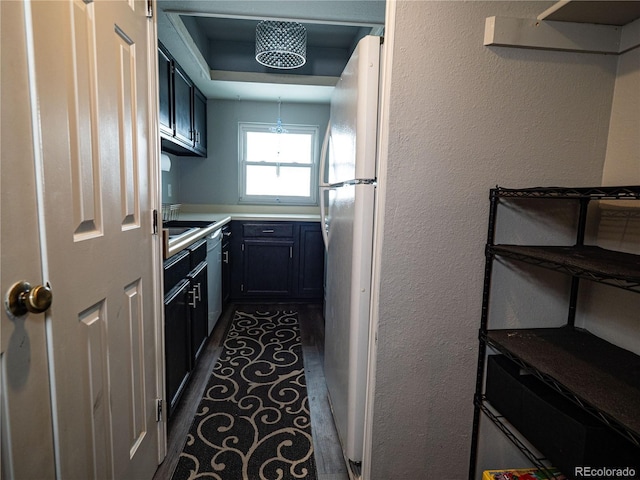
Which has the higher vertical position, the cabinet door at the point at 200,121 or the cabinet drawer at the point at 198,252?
the cabinet door at the point at 200,121

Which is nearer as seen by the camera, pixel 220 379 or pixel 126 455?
pixel 126 455

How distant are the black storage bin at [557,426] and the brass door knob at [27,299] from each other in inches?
49.4

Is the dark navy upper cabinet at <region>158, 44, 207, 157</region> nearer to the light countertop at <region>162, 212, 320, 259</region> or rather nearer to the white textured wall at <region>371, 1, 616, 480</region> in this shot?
the light countertop at <region>162, 212, 320, 259</region>

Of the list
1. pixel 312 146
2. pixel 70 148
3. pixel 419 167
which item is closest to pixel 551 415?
pixel 419 167

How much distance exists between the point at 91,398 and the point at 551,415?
125 cm

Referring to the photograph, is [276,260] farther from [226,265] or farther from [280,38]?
[280,38]

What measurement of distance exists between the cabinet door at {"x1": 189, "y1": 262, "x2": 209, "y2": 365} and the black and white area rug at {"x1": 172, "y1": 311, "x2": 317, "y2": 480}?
22 centimetres

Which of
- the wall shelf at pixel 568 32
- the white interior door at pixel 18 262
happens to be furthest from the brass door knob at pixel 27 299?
the wall shelf at pixel 568 32

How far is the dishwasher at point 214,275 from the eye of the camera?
2662 millimetres

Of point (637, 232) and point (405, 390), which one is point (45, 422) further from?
point (637, 232)

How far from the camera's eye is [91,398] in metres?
1.00

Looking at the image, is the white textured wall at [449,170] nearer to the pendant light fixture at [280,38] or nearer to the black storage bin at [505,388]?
the black storage bin at [505,388]

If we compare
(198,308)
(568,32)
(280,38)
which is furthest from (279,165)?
(568,32)

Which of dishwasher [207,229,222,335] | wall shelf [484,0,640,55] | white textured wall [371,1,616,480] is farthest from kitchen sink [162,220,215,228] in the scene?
wall shelf [484,0,640,55]
